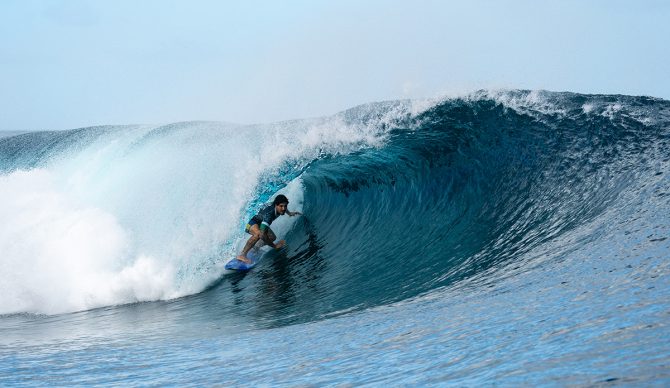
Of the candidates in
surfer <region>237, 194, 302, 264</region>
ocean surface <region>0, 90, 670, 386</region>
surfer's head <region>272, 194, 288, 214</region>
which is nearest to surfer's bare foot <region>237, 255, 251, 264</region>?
surfer <region>237, 194, 302, 264</region>

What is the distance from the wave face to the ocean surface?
37mm

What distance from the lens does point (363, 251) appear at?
853 cm

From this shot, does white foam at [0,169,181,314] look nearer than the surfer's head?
Yes

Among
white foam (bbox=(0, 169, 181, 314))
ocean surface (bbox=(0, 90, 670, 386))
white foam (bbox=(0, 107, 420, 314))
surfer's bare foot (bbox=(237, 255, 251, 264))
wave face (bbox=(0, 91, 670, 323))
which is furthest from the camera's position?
surfer's bare foot (bbox=(237, 255, 251, 264))

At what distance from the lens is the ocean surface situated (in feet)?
11.1

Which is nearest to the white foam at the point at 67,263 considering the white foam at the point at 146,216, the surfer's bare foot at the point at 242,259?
the white foam at the point at 146,216

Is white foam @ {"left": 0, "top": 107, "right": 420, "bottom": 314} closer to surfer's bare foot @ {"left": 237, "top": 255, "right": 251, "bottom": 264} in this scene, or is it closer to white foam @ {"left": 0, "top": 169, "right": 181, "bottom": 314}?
white foam @ {"left": 0, "top": 169, "right": 181, "bottom": 314}

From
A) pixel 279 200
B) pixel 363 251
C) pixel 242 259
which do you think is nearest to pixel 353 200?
pixel 279 200

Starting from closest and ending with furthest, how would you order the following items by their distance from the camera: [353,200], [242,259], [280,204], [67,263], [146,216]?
[67,263] < [242,259] < [280,204] < [146,216] < [353,200]

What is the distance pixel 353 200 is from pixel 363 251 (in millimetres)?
2378

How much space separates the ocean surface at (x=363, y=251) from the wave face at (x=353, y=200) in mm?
37

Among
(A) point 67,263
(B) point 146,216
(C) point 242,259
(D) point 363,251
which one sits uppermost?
(B) point 146,216

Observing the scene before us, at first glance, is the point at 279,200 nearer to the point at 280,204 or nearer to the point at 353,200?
the point at 280,204

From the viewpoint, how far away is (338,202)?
35.9 feet
